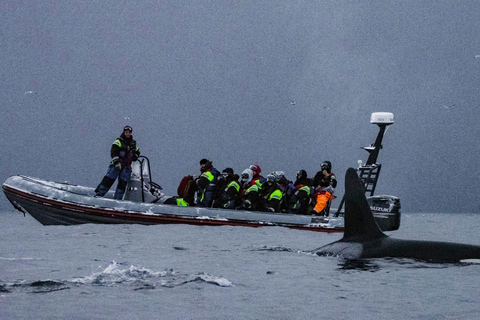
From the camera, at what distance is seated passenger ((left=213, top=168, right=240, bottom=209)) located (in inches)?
709

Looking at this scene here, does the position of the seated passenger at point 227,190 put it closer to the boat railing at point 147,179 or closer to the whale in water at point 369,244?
the boat railing at point 147,179

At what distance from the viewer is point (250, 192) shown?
18.4 metres

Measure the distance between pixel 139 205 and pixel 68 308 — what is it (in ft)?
36.0

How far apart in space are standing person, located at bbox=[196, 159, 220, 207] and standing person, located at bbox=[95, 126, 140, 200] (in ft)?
6.30

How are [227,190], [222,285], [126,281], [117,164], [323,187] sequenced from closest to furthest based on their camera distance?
[222,285] → [126,281] → [117,164] → [227,190] → [323,187]

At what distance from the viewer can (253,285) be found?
28.1ft

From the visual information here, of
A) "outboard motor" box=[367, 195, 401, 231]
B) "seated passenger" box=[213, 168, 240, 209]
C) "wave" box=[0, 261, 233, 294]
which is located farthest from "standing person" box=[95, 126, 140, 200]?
"wave" box=[0, 261, 233, 294]

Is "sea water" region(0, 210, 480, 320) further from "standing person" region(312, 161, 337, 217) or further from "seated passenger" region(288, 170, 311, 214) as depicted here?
"standing person" region(312, 161, 337, 217)

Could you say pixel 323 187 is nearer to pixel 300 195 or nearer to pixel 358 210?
pixel 300 195

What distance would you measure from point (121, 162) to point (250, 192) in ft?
12.5

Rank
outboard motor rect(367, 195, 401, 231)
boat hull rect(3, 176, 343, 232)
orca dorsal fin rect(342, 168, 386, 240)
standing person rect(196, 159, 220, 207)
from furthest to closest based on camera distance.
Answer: standing person rect(196, 159, 220, 207) → boat hull rect(3, 176, 343, 232) → outboard motor rect(367, 195, 401, 231) → orca dorsal fin rect(342, 168, 386, 240)

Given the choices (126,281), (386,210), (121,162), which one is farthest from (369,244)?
(121,162)

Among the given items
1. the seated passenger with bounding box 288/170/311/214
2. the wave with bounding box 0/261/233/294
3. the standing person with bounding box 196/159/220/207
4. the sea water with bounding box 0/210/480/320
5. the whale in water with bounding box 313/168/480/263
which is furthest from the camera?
the seated passenger with bounding box 288/170/311/214

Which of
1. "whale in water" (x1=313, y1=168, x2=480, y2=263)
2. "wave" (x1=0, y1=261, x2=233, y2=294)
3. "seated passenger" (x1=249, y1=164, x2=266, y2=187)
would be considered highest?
"seated passenger" (x1=249, y1=164, x2=266, y2=187)
